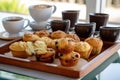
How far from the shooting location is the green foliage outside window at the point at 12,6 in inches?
73.7

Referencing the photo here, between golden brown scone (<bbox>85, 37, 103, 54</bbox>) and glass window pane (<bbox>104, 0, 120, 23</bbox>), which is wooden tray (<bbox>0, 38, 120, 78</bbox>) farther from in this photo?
glass window pane (<bbox>104, 0, 120, 23</bbox>)

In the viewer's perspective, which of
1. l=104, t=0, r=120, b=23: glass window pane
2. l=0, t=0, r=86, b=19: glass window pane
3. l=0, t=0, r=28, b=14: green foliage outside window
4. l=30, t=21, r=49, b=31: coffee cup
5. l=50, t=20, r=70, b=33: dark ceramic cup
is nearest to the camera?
l=50, t=20, r=70, b=33: dark ceramic cup

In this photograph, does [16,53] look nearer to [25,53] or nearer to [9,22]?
[25,53]

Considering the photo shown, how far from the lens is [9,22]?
117 centimetres

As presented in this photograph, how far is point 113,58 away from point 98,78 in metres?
0.17

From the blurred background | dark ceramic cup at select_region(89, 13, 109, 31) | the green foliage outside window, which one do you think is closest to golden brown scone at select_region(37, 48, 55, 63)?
dark ceramic cup at select_region(89, 13, 109, 31)

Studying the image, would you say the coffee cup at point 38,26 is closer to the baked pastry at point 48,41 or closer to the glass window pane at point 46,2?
the baked pastry at point 48,41

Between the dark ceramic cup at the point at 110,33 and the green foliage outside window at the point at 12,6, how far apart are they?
866 millimetres

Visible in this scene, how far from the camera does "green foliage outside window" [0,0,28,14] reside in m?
1.87

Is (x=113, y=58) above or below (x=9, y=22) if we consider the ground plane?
below

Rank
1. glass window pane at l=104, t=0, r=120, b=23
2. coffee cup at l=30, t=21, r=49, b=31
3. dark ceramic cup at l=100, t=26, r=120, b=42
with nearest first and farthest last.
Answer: dark ceramic cup at l=100, t=26, r=120, b=42, coffee cup at l=30, t=21, r=49, b=31, glass window pane at l=104, t=0, r=120, b=23

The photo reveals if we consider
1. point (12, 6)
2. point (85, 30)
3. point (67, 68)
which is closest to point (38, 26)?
point (85, 30)

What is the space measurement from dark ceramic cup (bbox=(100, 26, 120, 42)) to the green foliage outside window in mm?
866

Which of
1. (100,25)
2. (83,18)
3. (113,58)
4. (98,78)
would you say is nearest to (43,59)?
(98,78)
